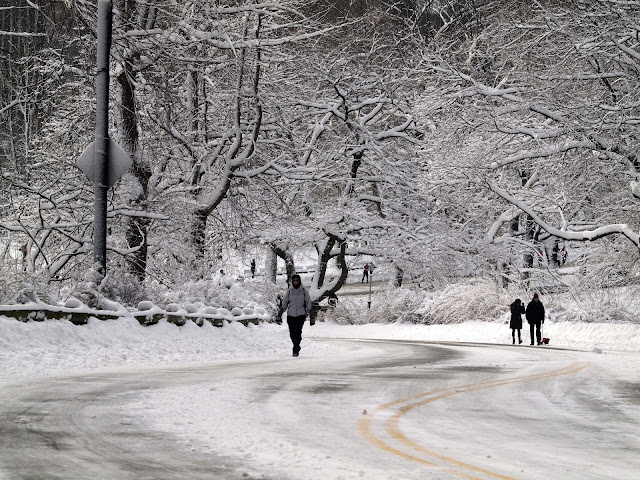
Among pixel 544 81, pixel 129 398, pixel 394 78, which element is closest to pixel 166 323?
pixel 129 398

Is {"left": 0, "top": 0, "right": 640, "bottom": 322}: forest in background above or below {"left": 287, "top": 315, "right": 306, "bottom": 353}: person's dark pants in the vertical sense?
above

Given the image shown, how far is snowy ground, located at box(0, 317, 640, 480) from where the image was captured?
5766 millimetres

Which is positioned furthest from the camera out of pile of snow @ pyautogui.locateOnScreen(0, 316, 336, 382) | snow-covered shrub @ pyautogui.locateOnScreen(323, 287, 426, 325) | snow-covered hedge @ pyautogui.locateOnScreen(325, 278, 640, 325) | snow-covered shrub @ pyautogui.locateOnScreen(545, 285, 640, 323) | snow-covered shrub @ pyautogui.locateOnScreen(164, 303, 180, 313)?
snow-covered shrub @ pyautogui.locateOnScreen(323, 287, 426, 325)

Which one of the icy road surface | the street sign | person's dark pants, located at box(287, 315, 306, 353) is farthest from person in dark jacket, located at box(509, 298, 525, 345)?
the street sign

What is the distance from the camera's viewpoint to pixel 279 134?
94.2 feet

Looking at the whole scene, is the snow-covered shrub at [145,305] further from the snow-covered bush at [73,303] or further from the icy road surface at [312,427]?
the icy road surface at [312,427]

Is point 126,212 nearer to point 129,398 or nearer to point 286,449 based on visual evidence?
point 129,398

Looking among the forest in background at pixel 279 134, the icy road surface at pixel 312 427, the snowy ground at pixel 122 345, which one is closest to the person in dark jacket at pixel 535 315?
the snowy ground at pixel 122 345

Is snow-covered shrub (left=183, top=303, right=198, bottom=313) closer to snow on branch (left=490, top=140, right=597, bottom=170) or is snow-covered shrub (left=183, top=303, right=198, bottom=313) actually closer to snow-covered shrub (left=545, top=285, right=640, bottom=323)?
snow on branch (left=490, top=140, right=597, bottom=170)

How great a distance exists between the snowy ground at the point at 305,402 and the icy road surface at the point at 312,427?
2cm

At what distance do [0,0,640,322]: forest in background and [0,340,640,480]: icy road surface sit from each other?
20.9 feet

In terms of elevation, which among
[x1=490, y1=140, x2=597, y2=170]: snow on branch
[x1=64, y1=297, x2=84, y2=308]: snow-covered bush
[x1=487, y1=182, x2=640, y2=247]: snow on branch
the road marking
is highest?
[x1=490, y1=140, x2=597, y2=170]: snow on branch

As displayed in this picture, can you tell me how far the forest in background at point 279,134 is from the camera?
850 inches

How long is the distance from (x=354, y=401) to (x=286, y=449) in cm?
337
